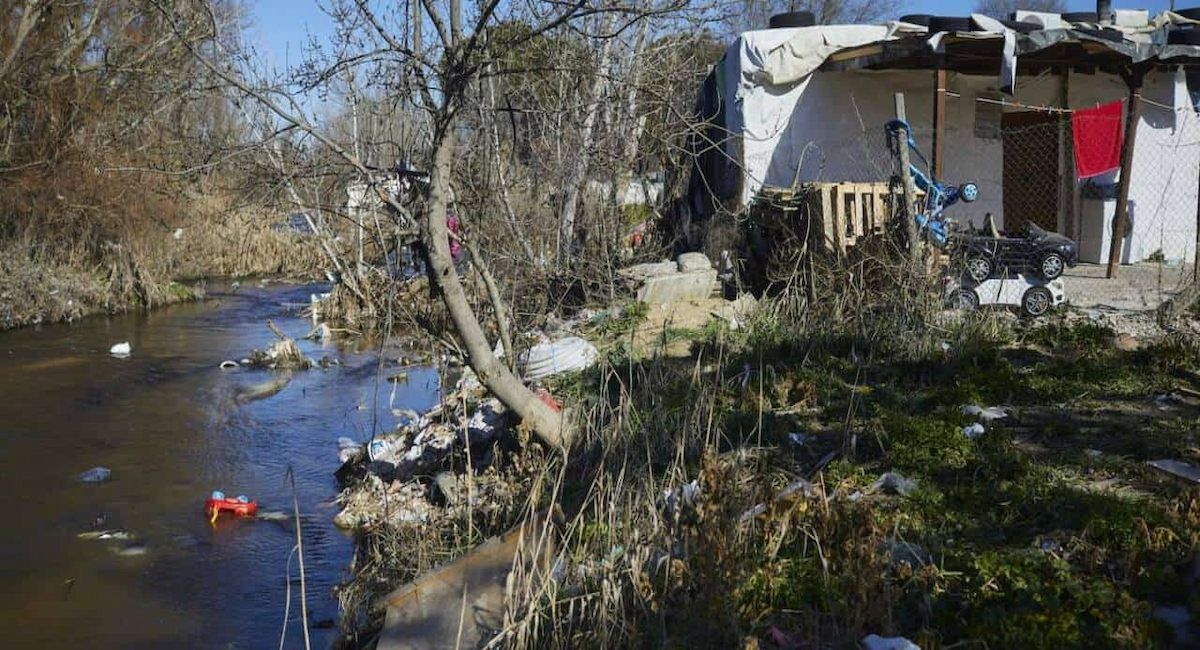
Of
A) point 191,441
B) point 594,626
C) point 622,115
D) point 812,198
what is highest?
point 622,115

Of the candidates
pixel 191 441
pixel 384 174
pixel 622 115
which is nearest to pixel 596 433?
pixel 384 174

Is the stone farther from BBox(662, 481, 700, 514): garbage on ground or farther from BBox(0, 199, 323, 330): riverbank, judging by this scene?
BBox(662, 481, 700, 514): garbage on ground

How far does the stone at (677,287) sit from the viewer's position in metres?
10.9

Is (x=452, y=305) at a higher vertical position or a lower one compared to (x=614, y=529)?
higher

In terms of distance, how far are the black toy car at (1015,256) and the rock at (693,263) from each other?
10.5 ft

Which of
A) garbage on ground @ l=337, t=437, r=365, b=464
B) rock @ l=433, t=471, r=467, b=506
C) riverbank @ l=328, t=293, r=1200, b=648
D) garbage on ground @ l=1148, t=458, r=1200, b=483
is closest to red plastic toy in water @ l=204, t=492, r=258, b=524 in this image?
riverbank @ l=328, t=293, r=1200, b=648

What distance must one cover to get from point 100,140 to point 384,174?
1148 cm

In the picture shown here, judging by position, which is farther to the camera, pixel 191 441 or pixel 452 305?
pixel 191 441

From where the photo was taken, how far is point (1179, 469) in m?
4.82

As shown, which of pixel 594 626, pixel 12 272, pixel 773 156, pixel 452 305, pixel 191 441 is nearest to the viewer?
pixel 594 626

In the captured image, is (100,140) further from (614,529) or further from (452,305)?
(614,529)

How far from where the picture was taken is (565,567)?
437cm

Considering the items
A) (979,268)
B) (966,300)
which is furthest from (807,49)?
(966,300)

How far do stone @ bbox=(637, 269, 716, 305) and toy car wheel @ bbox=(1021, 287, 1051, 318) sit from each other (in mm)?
3479
